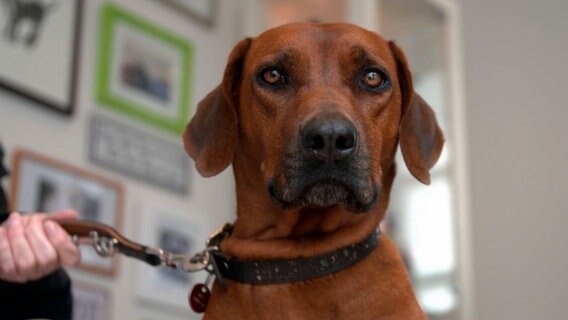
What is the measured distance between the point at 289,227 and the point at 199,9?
2.12 meters

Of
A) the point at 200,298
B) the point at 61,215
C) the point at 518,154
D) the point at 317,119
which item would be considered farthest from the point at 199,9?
the point at 317,119

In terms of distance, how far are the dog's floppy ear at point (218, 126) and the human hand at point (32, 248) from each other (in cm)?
31

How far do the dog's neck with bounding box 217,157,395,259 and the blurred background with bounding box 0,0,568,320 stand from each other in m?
1.30

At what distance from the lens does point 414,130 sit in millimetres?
1893

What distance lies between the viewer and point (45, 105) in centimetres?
305

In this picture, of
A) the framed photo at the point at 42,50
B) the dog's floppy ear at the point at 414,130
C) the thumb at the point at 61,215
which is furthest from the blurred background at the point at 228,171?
the dog's floppy ear at the point at 414,130

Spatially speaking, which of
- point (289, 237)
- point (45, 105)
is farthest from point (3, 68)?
point (289, 237)

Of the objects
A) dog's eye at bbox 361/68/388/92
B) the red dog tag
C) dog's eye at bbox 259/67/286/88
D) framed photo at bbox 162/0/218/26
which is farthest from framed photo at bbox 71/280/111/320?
dog's eye at bbox 361/68/388/92

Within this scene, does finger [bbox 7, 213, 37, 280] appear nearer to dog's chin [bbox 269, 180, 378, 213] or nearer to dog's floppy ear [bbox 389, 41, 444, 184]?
dog's chin [bbox 269, 180, 378, 213]

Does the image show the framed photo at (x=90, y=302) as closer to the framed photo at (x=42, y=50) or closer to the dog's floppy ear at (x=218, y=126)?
the framed photo at (x=42, y=50)

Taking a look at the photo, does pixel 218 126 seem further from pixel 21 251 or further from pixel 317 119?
pixel 21 251

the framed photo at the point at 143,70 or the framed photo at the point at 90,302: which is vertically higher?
the framed photo at the point at 143,70

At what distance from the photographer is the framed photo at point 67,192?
294cm

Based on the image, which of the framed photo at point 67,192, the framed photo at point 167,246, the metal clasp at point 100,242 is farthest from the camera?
the framed photo at point 167,246
